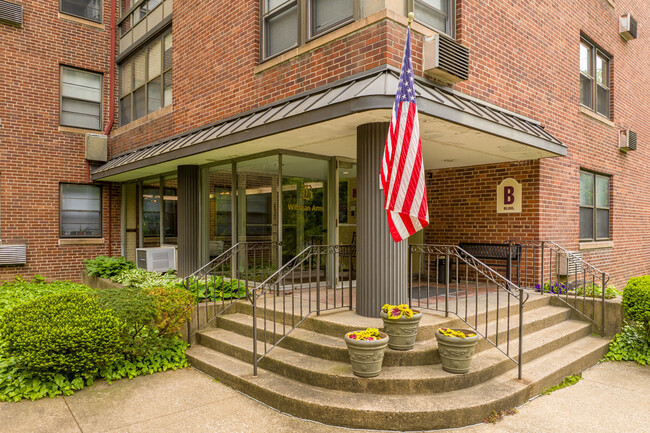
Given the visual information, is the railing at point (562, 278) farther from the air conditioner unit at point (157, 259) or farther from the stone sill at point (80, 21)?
the stone sill at point (80, 21)

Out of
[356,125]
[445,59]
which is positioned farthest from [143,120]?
[445,59]

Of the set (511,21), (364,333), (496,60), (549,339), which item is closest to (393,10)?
(496,60)

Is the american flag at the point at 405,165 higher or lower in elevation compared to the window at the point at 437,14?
lower

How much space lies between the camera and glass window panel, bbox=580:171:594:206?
929cm

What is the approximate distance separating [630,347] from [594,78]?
252 inches

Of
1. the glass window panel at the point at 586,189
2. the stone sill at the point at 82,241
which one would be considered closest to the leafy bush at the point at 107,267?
the stone sill at the point at 82,241

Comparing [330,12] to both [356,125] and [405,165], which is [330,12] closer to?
[356,125]

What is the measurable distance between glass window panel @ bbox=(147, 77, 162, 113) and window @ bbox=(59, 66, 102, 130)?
244cm

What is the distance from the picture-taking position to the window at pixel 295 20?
573 centimetres

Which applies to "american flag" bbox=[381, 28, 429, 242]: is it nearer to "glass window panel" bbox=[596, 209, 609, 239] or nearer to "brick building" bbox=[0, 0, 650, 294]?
"brick building" bbox=[0, 0, 650, 294]

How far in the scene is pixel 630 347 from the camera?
598cm

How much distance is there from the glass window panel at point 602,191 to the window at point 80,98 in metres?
12.8

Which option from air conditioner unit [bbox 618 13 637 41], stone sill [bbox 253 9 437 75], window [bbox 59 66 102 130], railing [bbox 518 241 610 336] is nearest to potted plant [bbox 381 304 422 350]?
stone sill [bbox 253 9 437 75]

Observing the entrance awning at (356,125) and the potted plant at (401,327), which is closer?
the potted plant at (401,327)
